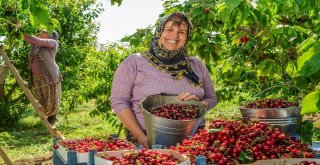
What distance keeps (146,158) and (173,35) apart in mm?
1520

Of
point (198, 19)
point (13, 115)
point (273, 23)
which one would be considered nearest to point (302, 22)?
point (273, 23)

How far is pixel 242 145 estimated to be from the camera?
2.06 metres

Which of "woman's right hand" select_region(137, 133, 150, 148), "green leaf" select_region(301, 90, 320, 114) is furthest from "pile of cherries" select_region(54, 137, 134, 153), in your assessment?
"green leaf" select_region(301, 90, 320, 114)

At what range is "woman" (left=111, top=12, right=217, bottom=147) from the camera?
130 inches

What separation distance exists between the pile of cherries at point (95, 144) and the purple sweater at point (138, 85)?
537mm

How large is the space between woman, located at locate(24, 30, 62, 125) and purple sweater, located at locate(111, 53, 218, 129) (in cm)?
562

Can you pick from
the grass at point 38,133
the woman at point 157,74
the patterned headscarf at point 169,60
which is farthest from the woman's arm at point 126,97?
the grass at point 38,133

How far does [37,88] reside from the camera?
372 inches

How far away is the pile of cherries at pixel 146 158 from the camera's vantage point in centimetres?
193

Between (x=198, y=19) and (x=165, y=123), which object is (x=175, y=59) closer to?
(x=198, y=19)

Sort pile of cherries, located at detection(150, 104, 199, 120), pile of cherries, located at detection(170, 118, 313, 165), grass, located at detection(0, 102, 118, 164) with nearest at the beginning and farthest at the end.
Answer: pile of cherries, located at detection(170, 118, 313, 165) < pile of cherries, located at detection(150, 104, 199, 120) < grass, located at detection(0, 102, 118, 164)

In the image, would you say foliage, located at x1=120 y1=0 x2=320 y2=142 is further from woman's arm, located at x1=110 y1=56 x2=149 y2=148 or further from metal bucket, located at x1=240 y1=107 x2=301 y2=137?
woman's arm, located at x1=110 y1=56 x2=149 y2=148

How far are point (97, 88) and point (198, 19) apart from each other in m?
3.88

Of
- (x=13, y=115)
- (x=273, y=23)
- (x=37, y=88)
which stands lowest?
(x=13, y=115)
